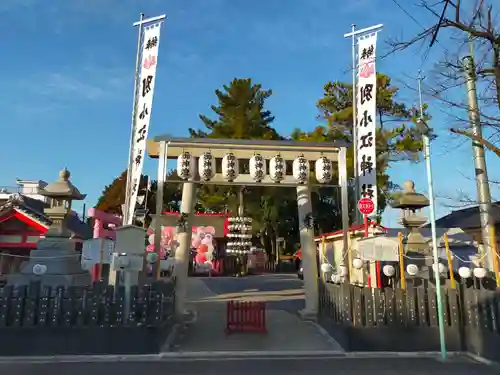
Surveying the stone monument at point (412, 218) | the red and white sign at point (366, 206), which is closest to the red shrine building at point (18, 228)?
the red and white sign at point (366, 206)

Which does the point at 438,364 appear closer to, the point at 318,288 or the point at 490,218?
the point at 490,218

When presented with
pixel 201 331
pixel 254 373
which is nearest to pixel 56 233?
pixel 201 331

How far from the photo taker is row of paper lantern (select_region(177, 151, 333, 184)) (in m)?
11.5

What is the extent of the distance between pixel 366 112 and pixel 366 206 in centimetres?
333

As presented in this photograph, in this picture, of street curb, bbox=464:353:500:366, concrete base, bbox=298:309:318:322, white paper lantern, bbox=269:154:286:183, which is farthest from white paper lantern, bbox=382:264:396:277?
white paper lantern, bbox=269:154:286:183

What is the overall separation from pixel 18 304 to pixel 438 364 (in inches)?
291

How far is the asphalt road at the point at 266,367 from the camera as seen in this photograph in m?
6.20

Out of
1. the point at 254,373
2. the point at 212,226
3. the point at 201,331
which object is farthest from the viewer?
the point at 212,226

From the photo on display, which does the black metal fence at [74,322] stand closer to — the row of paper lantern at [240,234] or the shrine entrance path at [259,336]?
the shrine entrance path at [259,336]

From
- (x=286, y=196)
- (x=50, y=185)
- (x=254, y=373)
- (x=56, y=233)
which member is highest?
(x=286, y=196)

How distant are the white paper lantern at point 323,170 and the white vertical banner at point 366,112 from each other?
2.86ft

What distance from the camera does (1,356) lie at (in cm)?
703

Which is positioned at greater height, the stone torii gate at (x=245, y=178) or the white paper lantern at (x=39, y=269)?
the stone torii gate at (x=245, y=178)

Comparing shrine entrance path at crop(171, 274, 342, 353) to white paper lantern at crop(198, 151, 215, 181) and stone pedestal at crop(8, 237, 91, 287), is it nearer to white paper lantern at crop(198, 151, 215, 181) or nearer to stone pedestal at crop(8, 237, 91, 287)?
stone pedestal at crop(8, 237, 91, 287)
